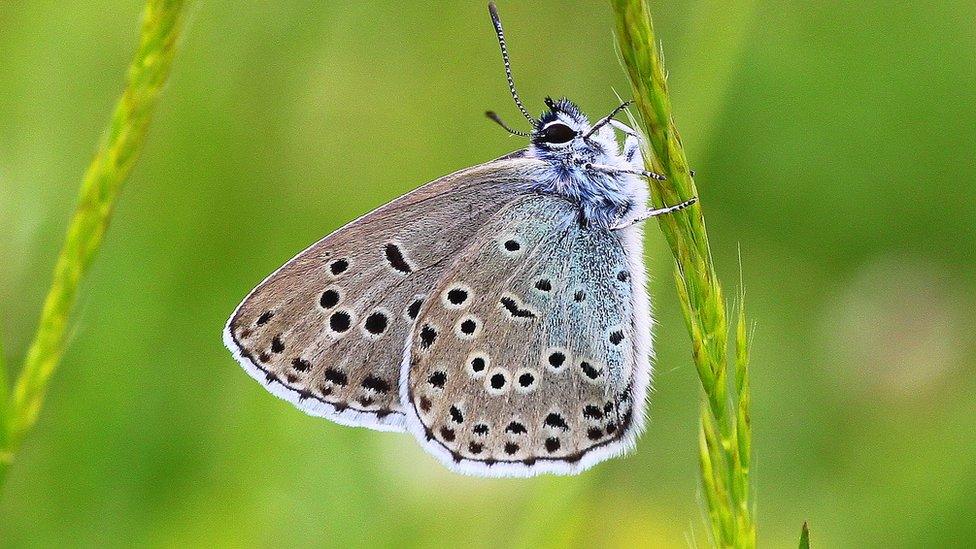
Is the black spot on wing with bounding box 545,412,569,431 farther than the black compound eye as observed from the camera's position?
No

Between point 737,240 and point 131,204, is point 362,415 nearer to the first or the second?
point 131,204

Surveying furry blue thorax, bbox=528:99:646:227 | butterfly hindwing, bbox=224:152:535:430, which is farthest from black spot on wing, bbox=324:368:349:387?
furry blue thorax, bbox=528:99:646:227

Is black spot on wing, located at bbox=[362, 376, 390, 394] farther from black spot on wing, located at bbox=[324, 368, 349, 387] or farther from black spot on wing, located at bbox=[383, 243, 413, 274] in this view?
black spot on wing, located at bbox=[383, 243, 413, 274]

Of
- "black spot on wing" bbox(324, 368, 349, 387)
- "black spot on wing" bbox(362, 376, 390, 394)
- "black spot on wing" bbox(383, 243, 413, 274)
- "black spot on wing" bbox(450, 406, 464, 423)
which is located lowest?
"black spot on wing" bbox(450, 406, 464, 423)

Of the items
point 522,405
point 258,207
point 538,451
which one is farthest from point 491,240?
point 258,207

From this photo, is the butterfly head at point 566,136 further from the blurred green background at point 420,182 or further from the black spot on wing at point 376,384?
the black spot on wing at point 376,384

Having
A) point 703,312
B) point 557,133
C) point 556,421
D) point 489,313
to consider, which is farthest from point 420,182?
point 703,312

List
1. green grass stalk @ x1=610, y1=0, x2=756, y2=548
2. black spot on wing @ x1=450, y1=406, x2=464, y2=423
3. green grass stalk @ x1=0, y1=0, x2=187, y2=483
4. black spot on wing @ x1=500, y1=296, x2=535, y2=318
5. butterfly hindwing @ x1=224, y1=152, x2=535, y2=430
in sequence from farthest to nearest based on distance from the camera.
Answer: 1. black spot on wing @ x1=500, y1=296, x2=535, y2=318
2. black spot on wing @ x1=450, y1=406, x2=464, y2=423
3. butterfly hindwing @ x1=224, y1=152, x2=535, y2=430
4. green grass stalk @ x1=610, y1=0, x2=756, y2=548
5. green grass stalk @ x1=0, y1=0, x2=187, y2=483

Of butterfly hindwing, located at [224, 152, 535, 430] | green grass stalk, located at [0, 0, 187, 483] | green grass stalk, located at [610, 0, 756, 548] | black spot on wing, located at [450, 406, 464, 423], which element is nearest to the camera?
green grass stalk, located at [0, 0, 187, 483]

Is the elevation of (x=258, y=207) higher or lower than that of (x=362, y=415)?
higher
